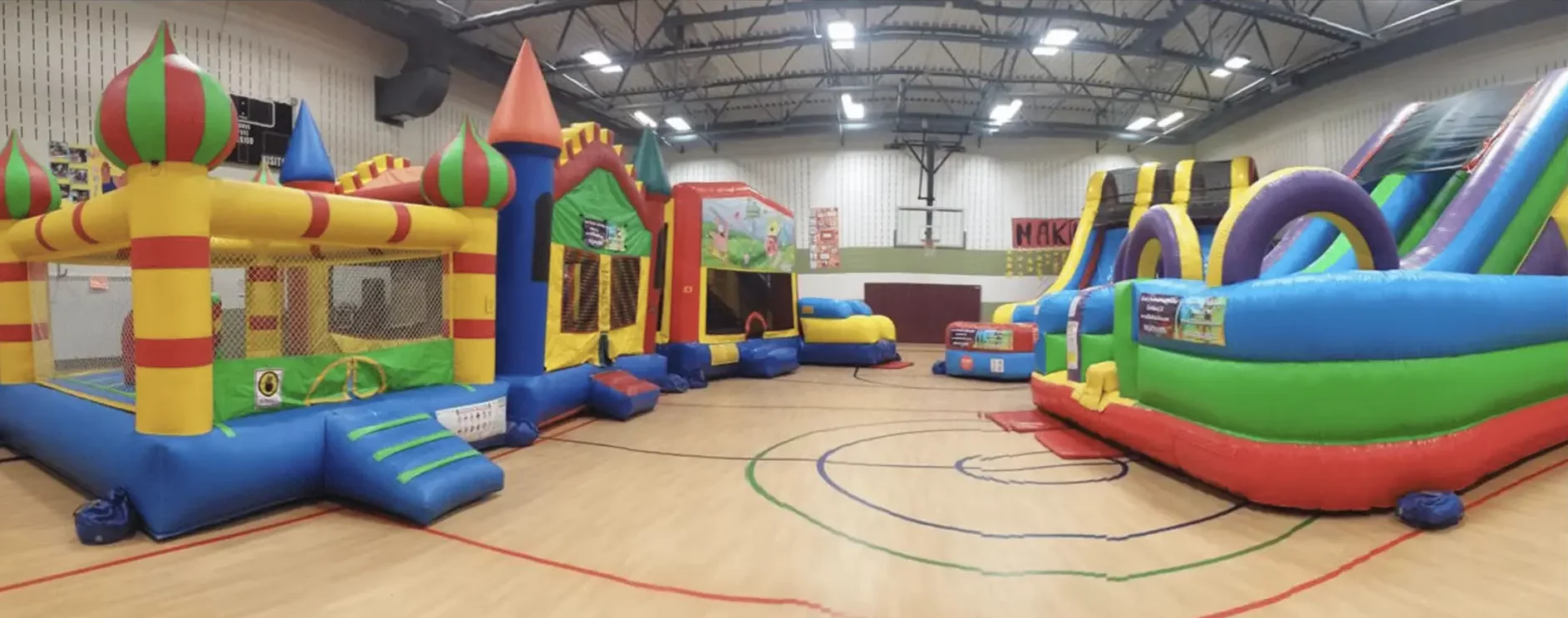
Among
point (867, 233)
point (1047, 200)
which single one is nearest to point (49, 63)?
point (867, 233)

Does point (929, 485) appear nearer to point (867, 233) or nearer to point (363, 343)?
point (363, 343)

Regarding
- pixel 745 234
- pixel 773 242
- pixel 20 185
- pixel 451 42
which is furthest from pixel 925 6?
pixel 20 185

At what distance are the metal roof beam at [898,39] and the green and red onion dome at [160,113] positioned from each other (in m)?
6.59

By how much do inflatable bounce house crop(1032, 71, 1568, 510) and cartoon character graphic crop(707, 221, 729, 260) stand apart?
3.80 m

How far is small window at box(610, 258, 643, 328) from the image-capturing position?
203 inches

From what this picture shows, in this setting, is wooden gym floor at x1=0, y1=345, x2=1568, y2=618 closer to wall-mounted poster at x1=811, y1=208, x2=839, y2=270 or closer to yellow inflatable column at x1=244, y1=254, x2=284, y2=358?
yellow inflatable column at x1=244, y1=254, x2=284, y2=358

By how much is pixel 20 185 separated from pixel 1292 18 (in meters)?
10.5

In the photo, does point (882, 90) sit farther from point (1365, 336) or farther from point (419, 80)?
point (1365, 336)

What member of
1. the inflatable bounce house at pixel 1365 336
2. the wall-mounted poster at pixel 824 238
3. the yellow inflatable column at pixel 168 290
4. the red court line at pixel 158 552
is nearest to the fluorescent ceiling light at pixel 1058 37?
the inflatable bounce house at pixel 1365 336

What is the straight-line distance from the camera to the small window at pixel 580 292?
4566mm

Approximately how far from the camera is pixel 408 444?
2.76m

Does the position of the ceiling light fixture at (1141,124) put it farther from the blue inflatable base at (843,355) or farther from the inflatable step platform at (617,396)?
the inflatable step platform at (617,396)

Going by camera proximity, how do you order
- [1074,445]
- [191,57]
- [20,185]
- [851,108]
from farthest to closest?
[851,108] < [191,57] < [1074,445] < [20,185]

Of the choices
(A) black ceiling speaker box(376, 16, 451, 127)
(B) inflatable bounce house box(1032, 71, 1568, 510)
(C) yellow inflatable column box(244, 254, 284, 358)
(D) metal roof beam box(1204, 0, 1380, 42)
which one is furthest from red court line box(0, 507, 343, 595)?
(D) metal roof beam box(1204, 0, 1380, 42)
